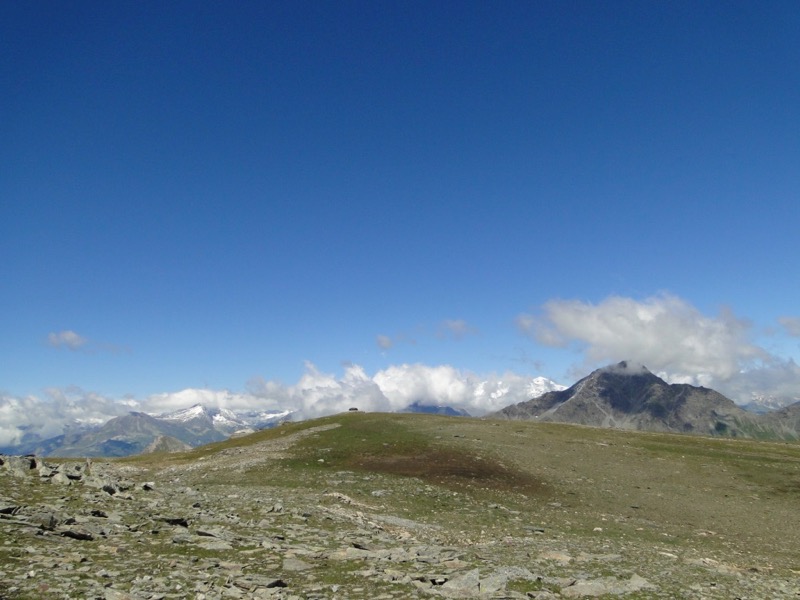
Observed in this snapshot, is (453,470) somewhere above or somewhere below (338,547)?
below

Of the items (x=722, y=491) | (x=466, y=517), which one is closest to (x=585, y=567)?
(x=466, y=517)

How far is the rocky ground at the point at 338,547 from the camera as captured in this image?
587 inches

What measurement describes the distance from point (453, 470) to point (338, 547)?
2893 cm

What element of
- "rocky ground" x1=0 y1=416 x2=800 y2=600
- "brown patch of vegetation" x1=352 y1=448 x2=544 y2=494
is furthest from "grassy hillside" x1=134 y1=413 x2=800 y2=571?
"rocky ground" x1=0 y1=416 x2=800 y2=600

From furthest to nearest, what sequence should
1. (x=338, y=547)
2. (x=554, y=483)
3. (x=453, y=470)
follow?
(x=453, y=470)
(x=554, y=483)
(x=338, y=547)

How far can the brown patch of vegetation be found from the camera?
43.7 meters

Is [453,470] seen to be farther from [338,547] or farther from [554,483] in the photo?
[338,547]

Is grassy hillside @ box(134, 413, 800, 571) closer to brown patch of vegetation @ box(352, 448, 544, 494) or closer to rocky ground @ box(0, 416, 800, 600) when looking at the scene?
brown patch of vegetation @ box(352, 448, 544, 494)

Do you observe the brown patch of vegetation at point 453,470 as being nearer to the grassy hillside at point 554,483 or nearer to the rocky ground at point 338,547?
the grassy hillside at point 554,483

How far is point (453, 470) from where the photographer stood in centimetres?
4822

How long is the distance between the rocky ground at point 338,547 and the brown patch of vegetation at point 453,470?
5594 mm

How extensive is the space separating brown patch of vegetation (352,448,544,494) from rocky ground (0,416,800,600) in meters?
5.59

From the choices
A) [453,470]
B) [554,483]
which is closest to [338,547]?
[453,470]

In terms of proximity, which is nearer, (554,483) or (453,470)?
→ (554,483)
